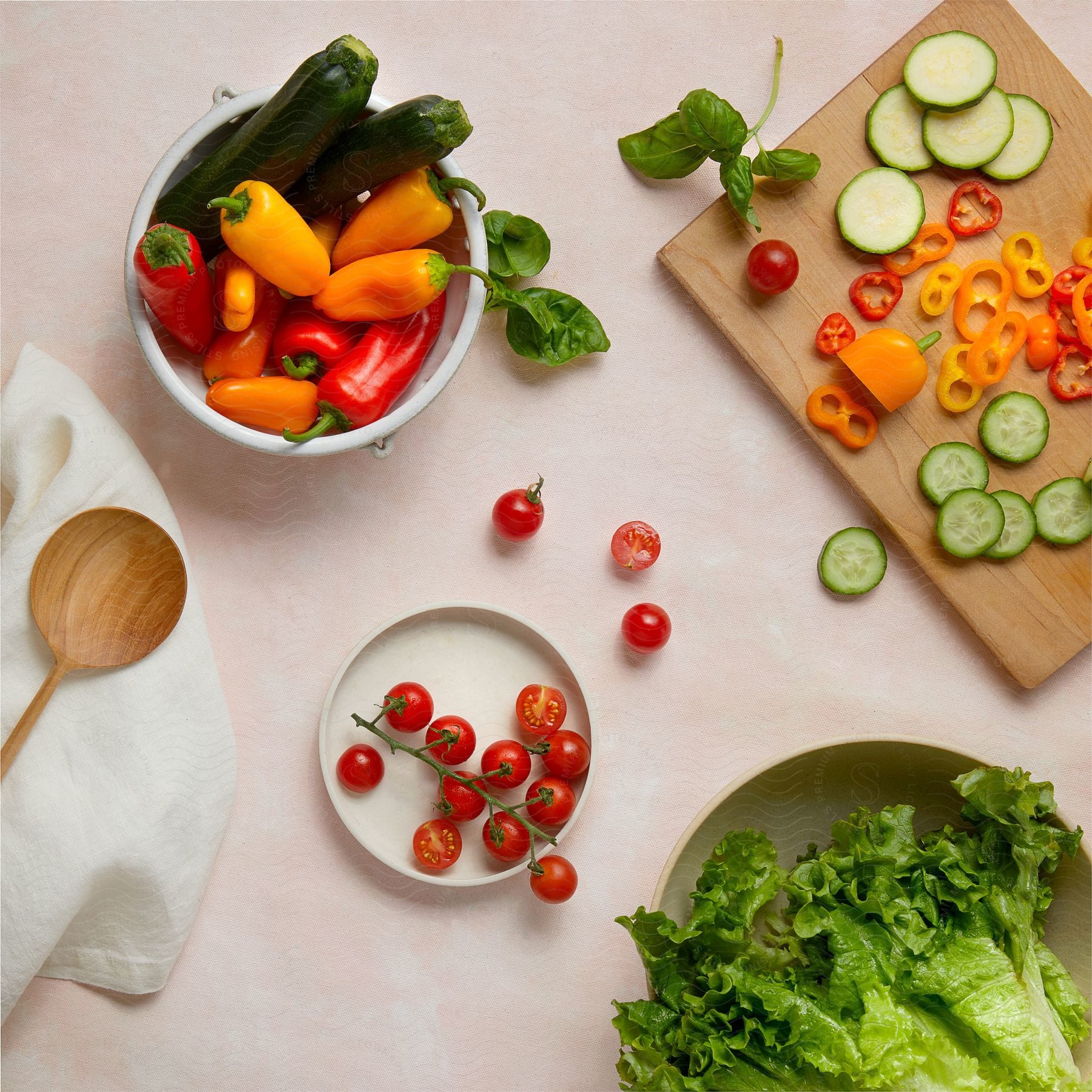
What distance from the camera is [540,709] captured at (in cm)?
151

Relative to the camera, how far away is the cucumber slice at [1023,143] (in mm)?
1561

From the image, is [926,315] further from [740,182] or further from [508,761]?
[508,761]

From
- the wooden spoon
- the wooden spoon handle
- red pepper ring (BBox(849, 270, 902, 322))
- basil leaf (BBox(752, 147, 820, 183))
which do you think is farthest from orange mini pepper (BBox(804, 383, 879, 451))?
the wooden spoon handle

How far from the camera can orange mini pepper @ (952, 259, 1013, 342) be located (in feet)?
5.08

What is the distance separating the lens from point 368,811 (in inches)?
61.1

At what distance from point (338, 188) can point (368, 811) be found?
96cm

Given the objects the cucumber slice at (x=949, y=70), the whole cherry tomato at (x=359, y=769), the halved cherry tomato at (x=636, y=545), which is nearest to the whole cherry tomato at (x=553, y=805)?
the whole cherry tomato at (x=359, y=769)

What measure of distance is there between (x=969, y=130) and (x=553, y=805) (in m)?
1.29

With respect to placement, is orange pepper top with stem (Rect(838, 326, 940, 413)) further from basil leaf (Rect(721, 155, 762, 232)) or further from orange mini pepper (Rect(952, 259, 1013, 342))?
basil leaf (Rect(721, 155, 762, 232))

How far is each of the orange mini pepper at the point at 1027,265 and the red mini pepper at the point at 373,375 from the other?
95cm

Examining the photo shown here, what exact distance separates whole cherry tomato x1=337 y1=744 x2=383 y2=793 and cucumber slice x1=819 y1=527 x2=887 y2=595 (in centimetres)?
80

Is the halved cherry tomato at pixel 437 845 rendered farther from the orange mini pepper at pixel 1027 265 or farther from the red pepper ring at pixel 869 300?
the orange mini pepper at pixel 1027 265

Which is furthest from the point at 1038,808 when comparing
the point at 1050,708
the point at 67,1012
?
the point at 67,1012

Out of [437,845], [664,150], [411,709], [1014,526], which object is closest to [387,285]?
[664,150]
